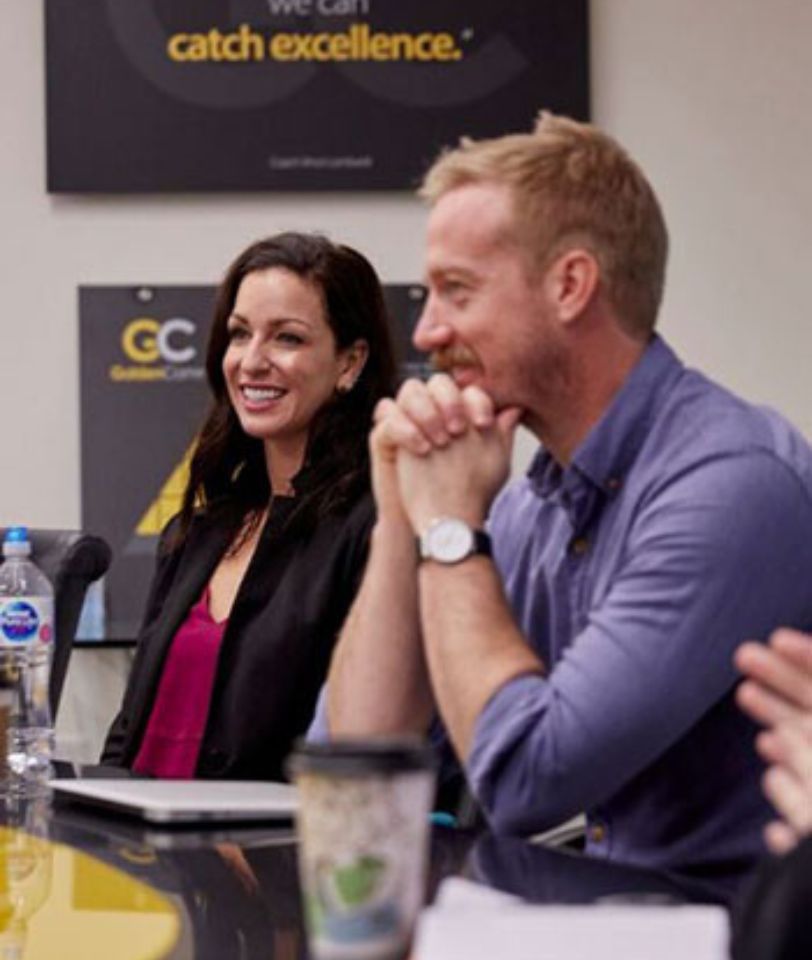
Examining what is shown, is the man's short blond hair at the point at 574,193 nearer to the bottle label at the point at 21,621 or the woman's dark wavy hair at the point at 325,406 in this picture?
the bottle label at the point at 21,621

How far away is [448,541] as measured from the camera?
206 centimetres

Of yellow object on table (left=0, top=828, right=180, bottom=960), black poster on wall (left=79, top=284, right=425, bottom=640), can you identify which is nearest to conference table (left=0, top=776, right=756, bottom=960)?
yellow object on table (left=0, top=828, right=180, bottom=960)

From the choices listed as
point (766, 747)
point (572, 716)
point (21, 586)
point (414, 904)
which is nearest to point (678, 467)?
point (572, 716)

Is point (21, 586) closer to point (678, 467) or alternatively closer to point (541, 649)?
point (541, 649)

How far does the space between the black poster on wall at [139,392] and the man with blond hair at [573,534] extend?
9.18 feet

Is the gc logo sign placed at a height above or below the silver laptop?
above

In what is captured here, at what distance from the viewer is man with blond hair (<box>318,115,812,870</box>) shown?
1922 millimetres

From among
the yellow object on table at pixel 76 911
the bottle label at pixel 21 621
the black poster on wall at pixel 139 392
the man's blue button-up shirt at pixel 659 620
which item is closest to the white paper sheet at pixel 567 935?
the yellow object on table at pixel 76 911

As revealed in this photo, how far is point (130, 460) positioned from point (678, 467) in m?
3.24

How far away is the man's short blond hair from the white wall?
2.97 m

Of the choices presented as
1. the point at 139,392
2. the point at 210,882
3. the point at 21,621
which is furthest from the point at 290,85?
the point at 210,882

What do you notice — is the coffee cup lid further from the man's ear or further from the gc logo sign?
the gc logo sign

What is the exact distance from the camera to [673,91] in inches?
205

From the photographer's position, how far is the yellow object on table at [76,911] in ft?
5.27
